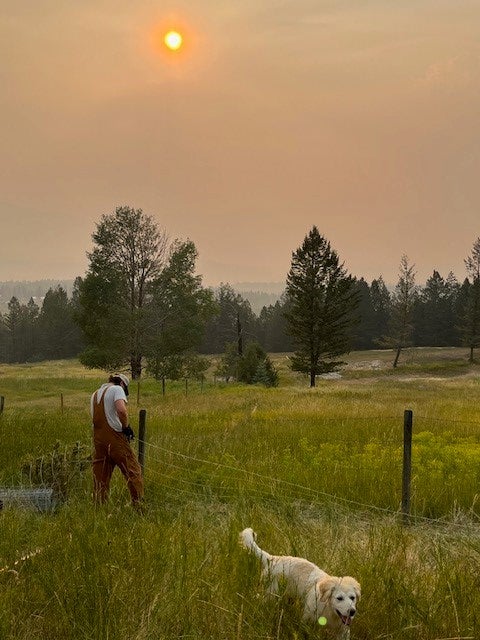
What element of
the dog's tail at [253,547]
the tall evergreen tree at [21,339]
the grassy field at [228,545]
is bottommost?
the grassy field at [228,545]

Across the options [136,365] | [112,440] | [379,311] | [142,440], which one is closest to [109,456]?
[112,440]

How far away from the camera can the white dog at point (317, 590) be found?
3111mm

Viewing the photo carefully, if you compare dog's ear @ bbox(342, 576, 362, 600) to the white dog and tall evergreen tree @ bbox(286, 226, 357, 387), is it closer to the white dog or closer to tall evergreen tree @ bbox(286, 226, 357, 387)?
the white dog

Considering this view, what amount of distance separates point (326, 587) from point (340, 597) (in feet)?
0.40

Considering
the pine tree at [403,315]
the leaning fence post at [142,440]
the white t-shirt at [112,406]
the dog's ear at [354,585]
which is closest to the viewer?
the dog's ear at [354,585]

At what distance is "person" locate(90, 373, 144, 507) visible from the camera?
25.3 feet

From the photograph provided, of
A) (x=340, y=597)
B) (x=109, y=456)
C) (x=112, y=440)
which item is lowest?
(x=109, y=456)

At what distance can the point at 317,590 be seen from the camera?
327 cm

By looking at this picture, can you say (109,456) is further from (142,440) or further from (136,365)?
(136,365)

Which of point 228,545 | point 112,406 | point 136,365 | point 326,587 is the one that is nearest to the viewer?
point 326,587

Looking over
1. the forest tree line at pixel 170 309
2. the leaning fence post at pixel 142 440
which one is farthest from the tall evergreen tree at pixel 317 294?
the leaning fence post at pixel 142 440

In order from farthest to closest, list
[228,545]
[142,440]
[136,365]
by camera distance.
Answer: [136,365] → [142,440] → [228,545]

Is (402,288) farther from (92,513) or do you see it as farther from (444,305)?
(92,513)

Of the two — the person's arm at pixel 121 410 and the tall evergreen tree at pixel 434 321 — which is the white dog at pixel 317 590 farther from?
the tall evergreen tree at pixel 434 321
